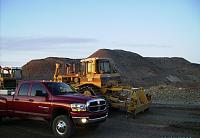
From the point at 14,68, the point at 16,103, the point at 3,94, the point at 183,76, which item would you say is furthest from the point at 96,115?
the point at 183,76

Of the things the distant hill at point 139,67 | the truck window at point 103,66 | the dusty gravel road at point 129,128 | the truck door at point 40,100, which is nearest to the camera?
the dusty gravel road at point 129,128

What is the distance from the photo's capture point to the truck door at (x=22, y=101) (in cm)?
1290

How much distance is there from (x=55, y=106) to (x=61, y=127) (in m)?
0.76

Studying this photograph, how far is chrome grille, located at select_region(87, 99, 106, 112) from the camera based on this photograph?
37.9 feet

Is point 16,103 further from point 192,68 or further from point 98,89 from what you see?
point 192,68

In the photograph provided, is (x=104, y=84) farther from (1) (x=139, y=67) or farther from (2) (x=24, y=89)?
(1) (x=139, y=67)

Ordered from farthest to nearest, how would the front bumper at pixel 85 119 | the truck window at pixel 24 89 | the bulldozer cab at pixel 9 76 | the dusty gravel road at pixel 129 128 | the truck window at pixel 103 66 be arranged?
the bulldozer cab at pixel 9 76 < the truck window at pixel 103 66 < the truck window at pixel 24 89 < the dusty gravel road at pixel 129 128 < the front bumper at pixel 85 119

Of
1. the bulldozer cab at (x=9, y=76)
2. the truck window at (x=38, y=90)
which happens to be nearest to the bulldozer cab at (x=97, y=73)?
the truck window at (x=38, y=90)

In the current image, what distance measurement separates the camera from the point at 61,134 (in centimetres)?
1162

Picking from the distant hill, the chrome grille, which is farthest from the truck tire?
the distant hill

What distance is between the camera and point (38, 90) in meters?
12.7

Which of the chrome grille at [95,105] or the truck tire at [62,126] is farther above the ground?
the chrome grille at [95,105]

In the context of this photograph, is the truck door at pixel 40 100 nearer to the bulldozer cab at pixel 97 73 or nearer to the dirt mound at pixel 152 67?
the bulldozer cab at pixel 97 73

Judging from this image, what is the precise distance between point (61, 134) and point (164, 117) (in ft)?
21.7
